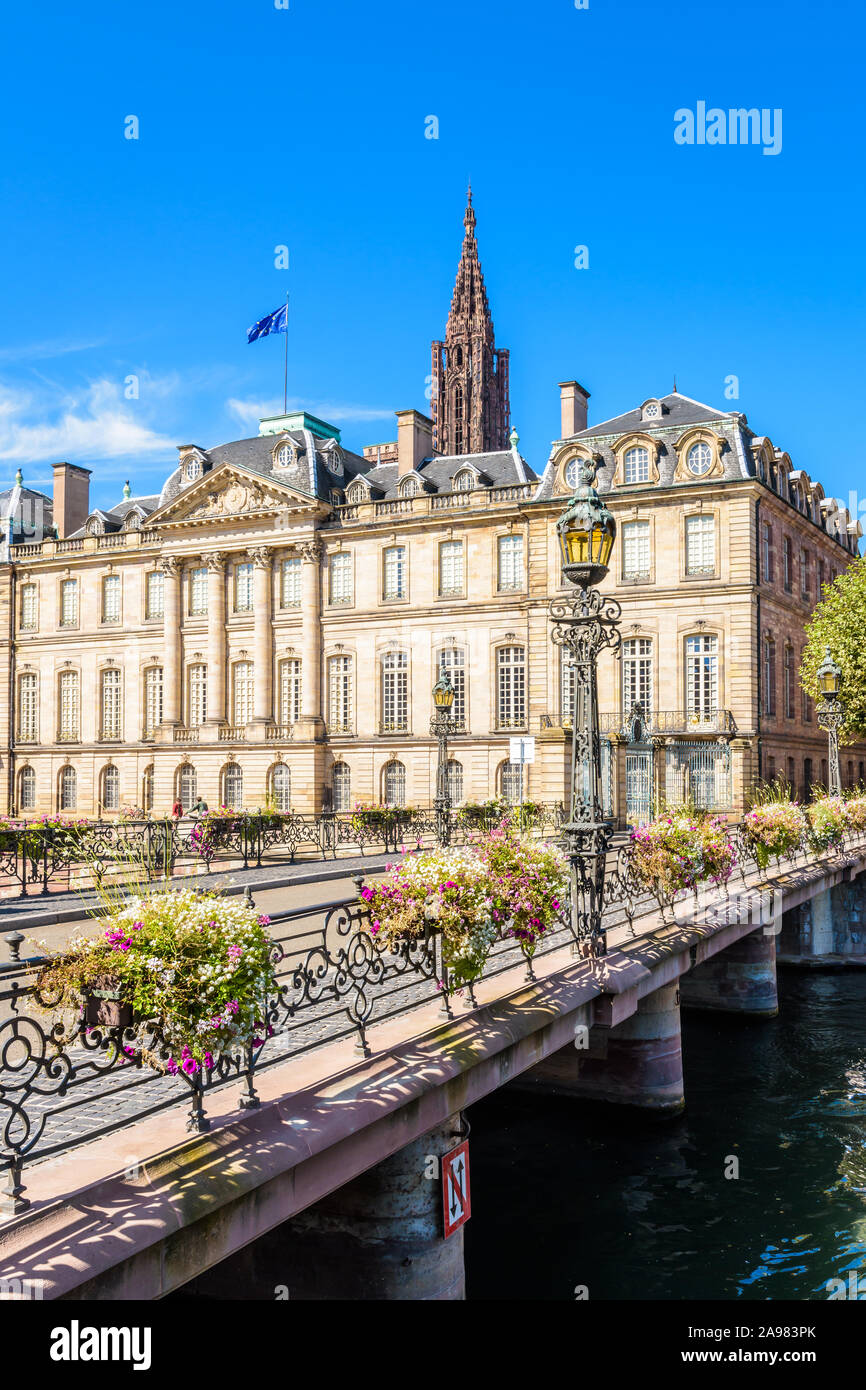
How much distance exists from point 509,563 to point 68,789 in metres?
25.1

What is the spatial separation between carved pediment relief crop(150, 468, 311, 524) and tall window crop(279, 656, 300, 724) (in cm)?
676

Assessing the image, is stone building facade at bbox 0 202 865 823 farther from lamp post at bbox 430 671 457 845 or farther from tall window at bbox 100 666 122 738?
lamp post at bbox 430 671 457 845

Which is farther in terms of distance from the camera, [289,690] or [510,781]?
[289,690]

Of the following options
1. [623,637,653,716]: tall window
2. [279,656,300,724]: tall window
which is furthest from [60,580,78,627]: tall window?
[623,637,653,716]: tall window

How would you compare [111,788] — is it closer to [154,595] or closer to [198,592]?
[154,595]

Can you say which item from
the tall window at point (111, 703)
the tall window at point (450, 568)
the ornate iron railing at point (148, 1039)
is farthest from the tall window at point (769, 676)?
the tall window at point (111, 703)

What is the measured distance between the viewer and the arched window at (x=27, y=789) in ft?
179

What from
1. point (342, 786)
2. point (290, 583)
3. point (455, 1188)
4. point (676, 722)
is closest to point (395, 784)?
point (342, 786)

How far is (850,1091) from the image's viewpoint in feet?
60.8

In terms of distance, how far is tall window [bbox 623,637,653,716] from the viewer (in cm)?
3966

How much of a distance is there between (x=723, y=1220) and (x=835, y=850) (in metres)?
13.6

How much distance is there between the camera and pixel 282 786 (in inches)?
1823
